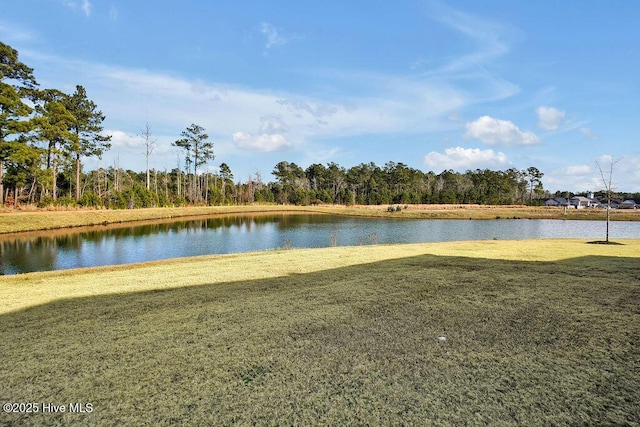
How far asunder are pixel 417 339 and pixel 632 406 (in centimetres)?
180

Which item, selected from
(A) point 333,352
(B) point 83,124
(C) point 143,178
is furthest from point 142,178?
(A) point 333,352

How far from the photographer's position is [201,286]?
694cm

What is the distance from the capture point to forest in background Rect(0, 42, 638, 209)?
28688mm

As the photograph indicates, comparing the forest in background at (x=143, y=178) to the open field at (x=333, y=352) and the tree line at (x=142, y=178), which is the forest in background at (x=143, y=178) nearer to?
the tree line at (x=142, y=178)

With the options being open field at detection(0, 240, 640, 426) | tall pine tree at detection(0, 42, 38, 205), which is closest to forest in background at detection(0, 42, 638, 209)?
tall pine tree at detection(0, 42, 38, 205)

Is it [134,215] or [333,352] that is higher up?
[134,215]

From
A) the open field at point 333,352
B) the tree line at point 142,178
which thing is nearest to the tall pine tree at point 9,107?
the tree line at point 142,178

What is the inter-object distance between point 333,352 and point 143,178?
76486 millimetres

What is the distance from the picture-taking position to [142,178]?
70.4m

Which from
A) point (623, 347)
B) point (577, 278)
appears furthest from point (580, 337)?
point (577, 278)

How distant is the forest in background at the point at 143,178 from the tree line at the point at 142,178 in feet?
0.28

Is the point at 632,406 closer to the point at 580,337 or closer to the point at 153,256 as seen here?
the point at 580,337

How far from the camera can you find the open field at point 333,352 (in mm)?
2631

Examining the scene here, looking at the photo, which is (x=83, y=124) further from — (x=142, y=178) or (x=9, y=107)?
(x=142, y=178)
